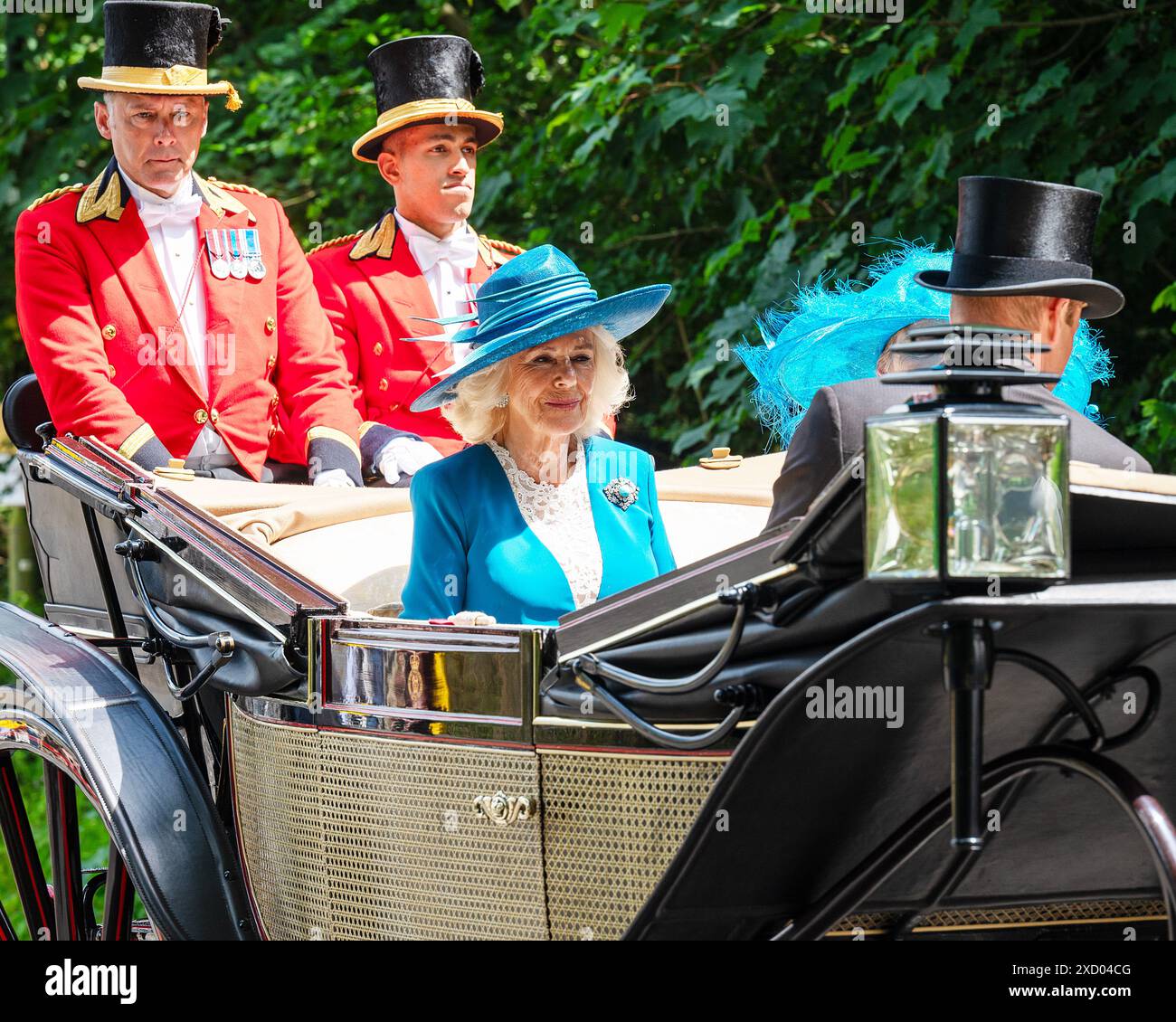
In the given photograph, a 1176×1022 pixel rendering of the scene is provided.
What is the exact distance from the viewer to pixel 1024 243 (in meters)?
2.98

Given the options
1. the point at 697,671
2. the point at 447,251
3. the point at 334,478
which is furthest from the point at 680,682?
the point at 447,251

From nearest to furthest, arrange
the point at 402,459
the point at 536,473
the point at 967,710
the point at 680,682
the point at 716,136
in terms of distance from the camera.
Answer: the point at 967,710 → the point at 680,682 → the point at 536,473 → the point at 402,459 → the point at 716,136

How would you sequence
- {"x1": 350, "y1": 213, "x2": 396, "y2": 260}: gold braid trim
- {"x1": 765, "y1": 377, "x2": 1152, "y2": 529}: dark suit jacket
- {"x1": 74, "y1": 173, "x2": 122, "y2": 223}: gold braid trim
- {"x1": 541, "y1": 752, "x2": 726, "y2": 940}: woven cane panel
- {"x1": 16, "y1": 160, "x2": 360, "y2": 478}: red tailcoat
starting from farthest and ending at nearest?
{"x1": 350, "y1": 213, "x2": 396, "y2": 260}: gold braid trim, {"x1": 74, "y1": 173, "x2": 122, "y2": 223}: gold braid trim, {"x1": 16, "y1": 160, "x2": 360, "y2": 478}: red tailcoat, {"x1": 765, "y1": 377, "x2": 1152, "y2": 529}: dark suit jacket, {"x1": 541, "y1": 752, "x2": 726, "y2": 940}: woven cane panel

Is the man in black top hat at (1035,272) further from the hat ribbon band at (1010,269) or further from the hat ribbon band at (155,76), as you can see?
the hat ribbon band at (155,76)

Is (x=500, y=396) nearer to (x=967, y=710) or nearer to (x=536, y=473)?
(x=536, y=473)

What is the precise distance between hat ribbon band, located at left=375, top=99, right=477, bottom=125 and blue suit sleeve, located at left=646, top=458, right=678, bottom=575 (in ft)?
5.71

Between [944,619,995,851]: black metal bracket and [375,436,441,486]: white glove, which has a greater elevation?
[375,436,441,486]: white glove

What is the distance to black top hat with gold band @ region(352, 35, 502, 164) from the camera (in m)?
4.59

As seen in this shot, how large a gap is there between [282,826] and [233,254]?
1.88 metres

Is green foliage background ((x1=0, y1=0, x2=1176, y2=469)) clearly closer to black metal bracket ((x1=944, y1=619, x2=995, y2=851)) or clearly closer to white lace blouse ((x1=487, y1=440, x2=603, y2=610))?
white lace blouse ((x1=487, y1=440, x2=603, y2=610))

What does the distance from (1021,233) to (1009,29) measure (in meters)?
2.67

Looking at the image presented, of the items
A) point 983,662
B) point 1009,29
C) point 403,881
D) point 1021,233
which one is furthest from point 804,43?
point 983,662

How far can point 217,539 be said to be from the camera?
2.83 metres

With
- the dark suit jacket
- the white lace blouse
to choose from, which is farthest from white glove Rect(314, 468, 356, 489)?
the dark suit jacket
